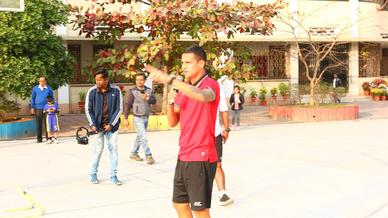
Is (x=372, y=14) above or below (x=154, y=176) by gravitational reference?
above

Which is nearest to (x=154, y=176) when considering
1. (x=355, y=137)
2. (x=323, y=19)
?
(x=355, y=137)

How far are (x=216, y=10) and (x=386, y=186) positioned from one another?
27.7 feet

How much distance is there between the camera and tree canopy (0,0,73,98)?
1454cm

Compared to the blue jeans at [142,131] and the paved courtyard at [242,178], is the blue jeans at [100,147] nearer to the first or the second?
the paved courtyard at [242,178]

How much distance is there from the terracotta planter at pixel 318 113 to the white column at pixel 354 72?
35.9 ft

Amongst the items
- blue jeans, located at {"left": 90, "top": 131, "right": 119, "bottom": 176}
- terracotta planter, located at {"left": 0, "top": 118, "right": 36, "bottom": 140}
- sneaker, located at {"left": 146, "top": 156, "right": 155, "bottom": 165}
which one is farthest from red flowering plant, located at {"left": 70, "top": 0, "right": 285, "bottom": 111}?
blue jeans, located at {"left": 90, "top": 131, "right": 119, "bottom": 176}

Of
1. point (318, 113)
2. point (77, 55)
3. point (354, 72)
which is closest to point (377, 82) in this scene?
point (354, 72)

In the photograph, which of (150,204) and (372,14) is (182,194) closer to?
(150,204)

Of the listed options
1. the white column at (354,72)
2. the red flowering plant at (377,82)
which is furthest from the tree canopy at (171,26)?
the red flowering plant at (377,82)

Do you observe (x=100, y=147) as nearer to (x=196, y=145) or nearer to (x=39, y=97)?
(x=196, y=145)

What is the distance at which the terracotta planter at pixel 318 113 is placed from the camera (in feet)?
61.7

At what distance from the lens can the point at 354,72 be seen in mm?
30016

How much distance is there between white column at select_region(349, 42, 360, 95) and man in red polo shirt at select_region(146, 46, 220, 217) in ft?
88.2

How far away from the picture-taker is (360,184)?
26.1 ft
